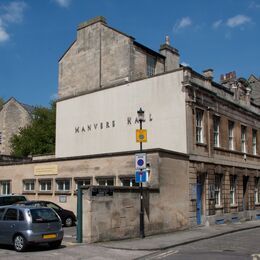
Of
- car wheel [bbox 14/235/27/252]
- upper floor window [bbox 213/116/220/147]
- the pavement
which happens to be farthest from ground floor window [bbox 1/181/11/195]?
car wheel [bbox 14/235/27/252]

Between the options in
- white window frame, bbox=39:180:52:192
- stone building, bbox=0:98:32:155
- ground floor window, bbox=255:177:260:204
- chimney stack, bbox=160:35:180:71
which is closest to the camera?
white window frame, bbox=39:180:52:192

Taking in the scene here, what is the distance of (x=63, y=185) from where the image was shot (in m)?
26.9

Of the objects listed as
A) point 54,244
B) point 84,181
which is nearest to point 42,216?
point 54,244

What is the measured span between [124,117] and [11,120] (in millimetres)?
35487

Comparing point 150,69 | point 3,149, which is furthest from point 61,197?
point 3,149

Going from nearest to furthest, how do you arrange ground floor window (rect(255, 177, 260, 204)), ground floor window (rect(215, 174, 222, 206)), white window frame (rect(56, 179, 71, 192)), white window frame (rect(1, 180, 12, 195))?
white window frame (rect(56, 179, 71, 192))
ground floor window (rect(215, 174, 222, 206))
white window frame (rect(1, 180, 12, 195))
ground floor window (rect(255, 177, 260, 204))

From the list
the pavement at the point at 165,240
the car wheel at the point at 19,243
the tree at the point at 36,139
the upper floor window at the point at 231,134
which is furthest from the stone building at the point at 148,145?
the tree at the point at 36,139

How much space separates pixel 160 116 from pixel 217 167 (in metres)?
5.01

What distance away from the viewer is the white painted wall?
80.8ft

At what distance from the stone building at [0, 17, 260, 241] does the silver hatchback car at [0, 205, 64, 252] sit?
6.63ft

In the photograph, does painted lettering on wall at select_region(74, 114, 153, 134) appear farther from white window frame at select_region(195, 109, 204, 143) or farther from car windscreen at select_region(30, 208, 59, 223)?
car windscreen at select_region(30, 208, 59, 223)

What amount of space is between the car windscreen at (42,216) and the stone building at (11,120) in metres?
44.1

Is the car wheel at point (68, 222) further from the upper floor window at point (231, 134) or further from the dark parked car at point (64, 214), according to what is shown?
the upper floor window at point (231, 134)

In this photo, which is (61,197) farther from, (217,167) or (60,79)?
(60,79)
